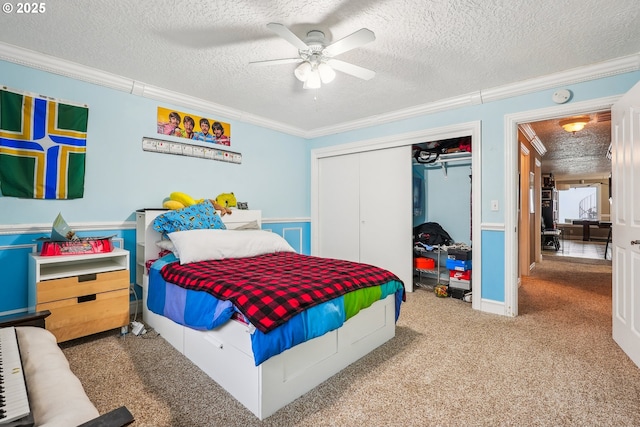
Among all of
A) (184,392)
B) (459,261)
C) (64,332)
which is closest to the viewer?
(184,392)

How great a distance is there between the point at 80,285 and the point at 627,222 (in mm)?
4208

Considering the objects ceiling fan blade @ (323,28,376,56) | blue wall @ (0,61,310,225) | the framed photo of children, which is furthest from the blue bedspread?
the framed photo of children

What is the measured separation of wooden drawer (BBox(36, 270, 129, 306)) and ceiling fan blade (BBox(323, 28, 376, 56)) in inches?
95.5

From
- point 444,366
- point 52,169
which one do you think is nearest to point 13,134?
point 52,169

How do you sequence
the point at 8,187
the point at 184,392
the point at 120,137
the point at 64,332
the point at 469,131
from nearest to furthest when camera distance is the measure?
1. the point at 184,392
2. the point at 64,332
3. the point at 8,187
4. the point at 120,137
5. the point at 469,131

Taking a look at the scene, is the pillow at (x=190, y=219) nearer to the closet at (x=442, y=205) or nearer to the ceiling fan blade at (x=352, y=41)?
the ceiling fan blade at (x=352, y=41)

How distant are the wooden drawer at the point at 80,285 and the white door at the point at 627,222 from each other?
3.91 m

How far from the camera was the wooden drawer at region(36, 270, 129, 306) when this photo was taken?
7.19 ft

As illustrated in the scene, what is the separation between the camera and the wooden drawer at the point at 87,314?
2236 millimetres

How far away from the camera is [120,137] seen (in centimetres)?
302

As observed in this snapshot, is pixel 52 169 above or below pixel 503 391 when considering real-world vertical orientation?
above

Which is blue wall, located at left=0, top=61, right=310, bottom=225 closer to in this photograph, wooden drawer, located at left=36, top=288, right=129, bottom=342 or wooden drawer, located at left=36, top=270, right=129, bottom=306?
wooden drawer, located at left=36, top=270, right=129, bottom=306

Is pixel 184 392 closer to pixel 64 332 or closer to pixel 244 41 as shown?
pixel 64 332

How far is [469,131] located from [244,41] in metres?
2.55
